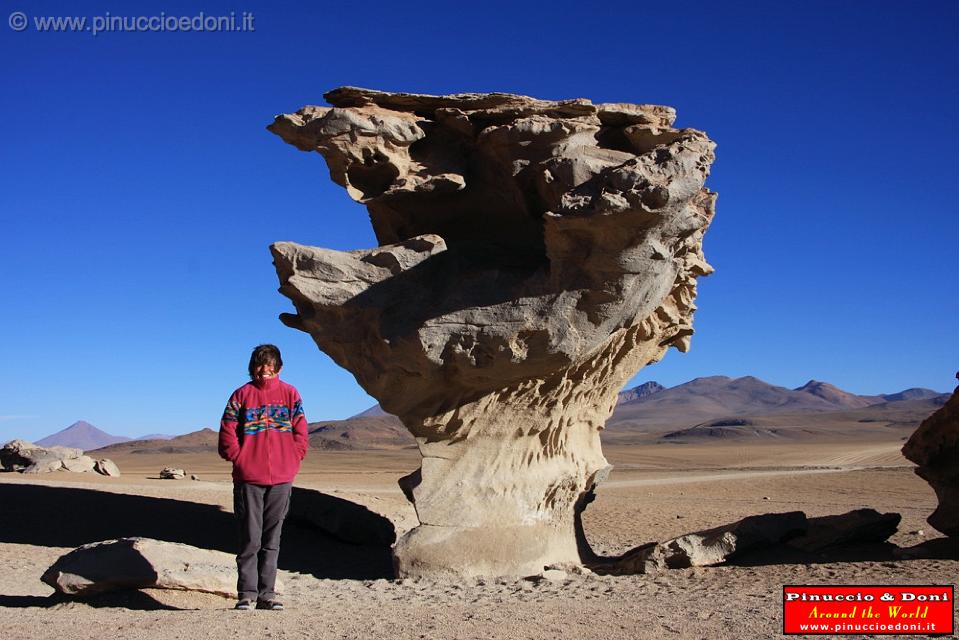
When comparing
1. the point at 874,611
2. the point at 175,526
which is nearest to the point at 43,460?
the point at 175,526

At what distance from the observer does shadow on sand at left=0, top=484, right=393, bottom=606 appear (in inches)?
386

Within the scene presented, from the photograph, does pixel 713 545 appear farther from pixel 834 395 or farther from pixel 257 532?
pixel 834 395

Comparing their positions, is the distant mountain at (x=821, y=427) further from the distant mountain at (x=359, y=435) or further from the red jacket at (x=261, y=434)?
the red jacket at (x=261, y=434)

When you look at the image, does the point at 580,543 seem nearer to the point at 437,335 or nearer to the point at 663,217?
the point at 437,335

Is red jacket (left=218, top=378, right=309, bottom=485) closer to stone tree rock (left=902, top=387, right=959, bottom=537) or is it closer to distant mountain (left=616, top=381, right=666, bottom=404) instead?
stone tree rock (left=902, top=387, right=959, bottom=537)

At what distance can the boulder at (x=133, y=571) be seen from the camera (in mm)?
6285

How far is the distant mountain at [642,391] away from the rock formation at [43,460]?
16069 cm

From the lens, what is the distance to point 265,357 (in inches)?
231

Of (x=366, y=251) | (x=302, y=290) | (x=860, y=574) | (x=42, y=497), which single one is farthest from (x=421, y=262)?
(x=42, y=497)

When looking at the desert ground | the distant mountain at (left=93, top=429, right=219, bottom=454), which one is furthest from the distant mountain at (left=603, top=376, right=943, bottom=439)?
the desert ground

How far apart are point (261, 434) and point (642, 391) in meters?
188

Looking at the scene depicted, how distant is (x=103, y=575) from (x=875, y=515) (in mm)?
7448

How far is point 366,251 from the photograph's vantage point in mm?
8352

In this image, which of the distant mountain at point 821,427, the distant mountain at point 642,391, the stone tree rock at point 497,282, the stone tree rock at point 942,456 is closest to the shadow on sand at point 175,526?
the stone tree rock at point 497,282
